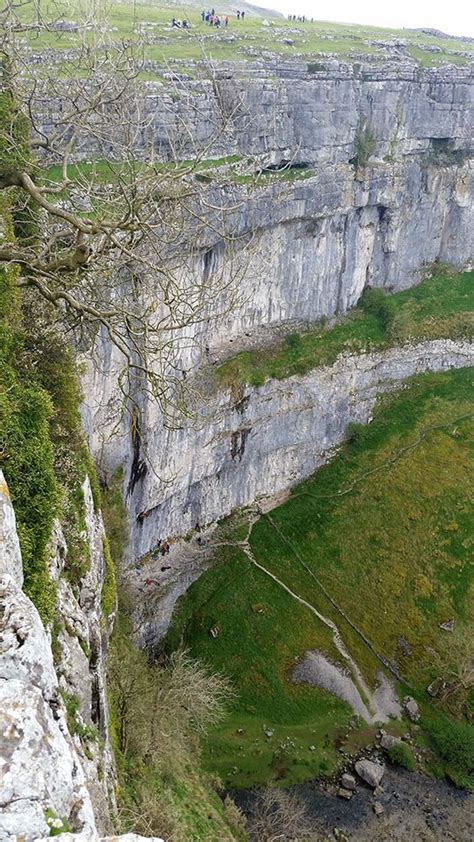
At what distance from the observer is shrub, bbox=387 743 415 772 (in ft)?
84.7

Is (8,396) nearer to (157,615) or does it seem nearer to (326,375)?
(157,615)

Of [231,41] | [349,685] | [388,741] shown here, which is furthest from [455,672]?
[231,41]

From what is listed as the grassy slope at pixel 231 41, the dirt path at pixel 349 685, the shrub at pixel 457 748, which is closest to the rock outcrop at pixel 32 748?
the dirt path at pixel 349 685

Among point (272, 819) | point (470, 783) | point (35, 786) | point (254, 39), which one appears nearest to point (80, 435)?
point (35, 786)

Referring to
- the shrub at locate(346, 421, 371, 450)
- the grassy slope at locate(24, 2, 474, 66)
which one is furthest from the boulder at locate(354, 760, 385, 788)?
the grassy slope at locate(24, 2, 474, 66)

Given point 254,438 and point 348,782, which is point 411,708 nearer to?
point 348,782

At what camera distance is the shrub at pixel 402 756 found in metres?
25.8

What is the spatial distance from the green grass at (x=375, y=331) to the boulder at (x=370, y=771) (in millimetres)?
18409

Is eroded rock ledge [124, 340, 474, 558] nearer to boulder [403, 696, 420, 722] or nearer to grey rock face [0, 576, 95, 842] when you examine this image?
boulder [403, 696, 420, 722]

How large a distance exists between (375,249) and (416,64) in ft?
37.2

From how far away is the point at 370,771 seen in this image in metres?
25.1

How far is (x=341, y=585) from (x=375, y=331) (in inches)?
661

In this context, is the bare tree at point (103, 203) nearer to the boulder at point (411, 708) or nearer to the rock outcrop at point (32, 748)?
the rock outcrop at point (32, 748)

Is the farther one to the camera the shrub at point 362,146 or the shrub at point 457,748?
the shrub at point 362,146
